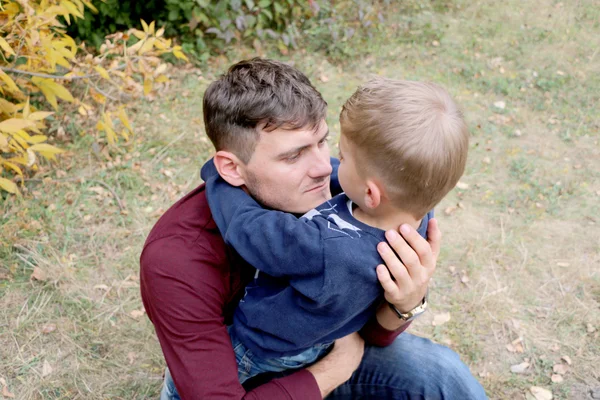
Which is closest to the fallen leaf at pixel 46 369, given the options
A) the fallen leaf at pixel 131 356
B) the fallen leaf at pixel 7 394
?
the fallen leaf at pixel 7 394

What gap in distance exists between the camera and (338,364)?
2.22 m

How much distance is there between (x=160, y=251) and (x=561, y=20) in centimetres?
734

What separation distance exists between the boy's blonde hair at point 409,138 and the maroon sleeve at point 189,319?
73 cm

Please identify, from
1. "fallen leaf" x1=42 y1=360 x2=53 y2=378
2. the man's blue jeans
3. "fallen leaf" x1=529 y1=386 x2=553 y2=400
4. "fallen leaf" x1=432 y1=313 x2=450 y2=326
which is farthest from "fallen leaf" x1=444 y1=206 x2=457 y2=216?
"fallen leaf" x1=42 y1=360 x2=53 y2=378

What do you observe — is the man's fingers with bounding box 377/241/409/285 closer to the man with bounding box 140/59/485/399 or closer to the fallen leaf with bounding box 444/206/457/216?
the man with bounding box 140/59/485/399

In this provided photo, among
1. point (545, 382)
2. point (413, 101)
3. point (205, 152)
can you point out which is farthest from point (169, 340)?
point (205, 152)

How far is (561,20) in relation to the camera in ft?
24.6

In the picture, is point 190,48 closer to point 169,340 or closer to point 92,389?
point 92,389

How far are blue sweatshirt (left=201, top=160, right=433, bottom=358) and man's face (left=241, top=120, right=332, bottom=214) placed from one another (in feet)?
0.78

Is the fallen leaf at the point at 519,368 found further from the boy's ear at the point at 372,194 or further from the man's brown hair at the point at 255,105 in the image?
the boy's ear at the point at 372,194

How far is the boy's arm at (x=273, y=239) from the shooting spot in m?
1.71

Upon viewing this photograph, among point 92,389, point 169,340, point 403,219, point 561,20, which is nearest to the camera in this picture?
point 403,219

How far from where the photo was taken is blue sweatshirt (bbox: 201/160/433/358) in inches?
67.3

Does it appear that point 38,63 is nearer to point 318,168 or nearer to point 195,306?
point 318,168
